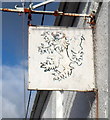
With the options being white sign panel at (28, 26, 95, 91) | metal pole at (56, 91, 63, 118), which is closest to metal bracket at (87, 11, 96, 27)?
white sign panel at (28, 26, 95, 91)

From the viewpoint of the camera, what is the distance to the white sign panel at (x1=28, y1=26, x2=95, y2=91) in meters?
4.75

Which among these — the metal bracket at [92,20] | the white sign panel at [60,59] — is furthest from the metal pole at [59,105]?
the white sign panel at [60,59]

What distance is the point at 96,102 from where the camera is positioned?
491 cm

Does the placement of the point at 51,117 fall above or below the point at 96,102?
below

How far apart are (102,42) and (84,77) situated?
581mm

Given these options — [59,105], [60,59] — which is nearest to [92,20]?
[60,59]

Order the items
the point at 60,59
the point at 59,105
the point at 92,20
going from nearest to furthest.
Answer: the point at 60,59 → the point at 92,20 → the point at 59,105

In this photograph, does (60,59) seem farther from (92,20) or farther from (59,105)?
(59,105)

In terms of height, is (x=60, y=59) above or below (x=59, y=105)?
above

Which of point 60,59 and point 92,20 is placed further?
point 92,20

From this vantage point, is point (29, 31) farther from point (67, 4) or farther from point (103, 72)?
point (67, 4)

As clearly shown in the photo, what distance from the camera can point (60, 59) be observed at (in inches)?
192

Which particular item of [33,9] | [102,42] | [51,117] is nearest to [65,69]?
[102,42]

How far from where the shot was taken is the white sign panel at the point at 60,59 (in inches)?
187
